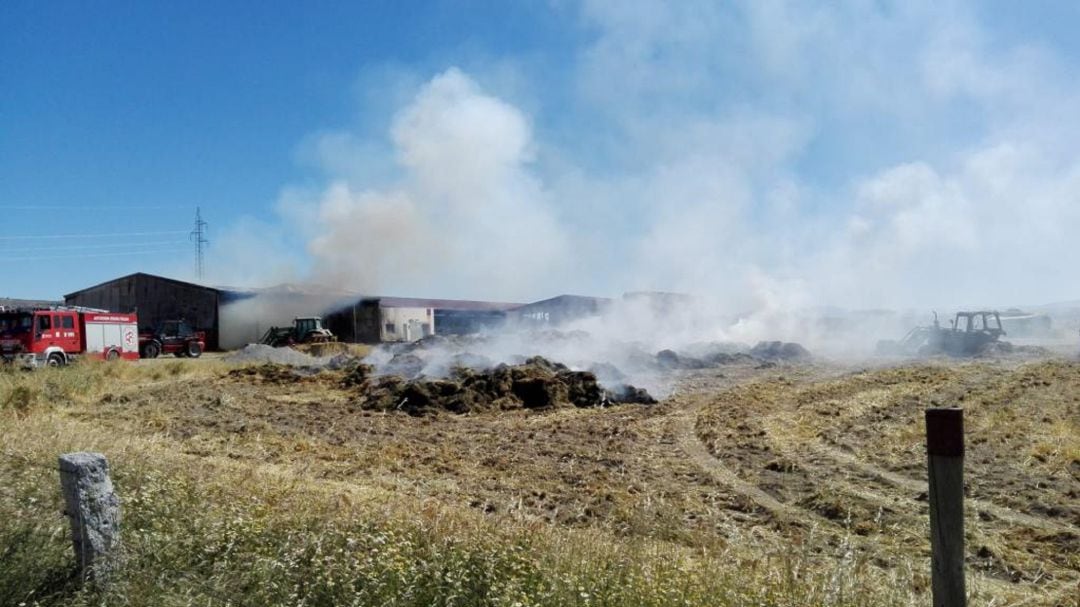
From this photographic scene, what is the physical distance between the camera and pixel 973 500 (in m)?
8.19

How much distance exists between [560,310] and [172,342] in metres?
24.9

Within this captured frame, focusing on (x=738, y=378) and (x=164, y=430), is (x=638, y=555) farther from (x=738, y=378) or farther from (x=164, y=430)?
(x=738, y=378)

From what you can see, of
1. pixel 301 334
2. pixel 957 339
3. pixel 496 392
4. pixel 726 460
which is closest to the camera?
pixel 726 460

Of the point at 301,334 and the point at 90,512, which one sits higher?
the point at 301,334

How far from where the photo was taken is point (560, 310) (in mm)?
52844

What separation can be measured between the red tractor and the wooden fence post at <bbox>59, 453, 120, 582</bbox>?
36865mm

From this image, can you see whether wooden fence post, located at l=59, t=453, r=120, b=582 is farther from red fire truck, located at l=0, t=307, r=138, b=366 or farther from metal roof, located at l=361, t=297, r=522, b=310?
metal roof, located at l=361, t=297, r=522, b=310

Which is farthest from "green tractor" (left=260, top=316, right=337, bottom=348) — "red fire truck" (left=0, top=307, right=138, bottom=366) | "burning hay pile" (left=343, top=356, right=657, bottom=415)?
"burning hay pile" (left=343, top=356, right=657, bottom=415)

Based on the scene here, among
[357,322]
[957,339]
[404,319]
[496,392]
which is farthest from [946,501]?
[404,319]

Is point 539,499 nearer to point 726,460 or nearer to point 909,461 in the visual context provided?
point 726,460

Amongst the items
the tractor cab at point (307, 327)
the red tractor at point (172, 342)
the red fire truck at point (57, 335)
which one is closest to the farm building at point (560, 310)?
the tractor cab at point (307, 327)

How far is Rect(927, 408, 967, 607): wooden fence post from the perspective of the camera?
3.09 metres

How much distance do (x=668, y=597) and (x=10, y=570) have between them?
12.1 ft

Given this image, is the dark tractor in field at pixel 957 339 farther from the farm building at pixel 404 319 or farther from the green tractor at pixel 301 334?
the green tractor at pixel 301 334
